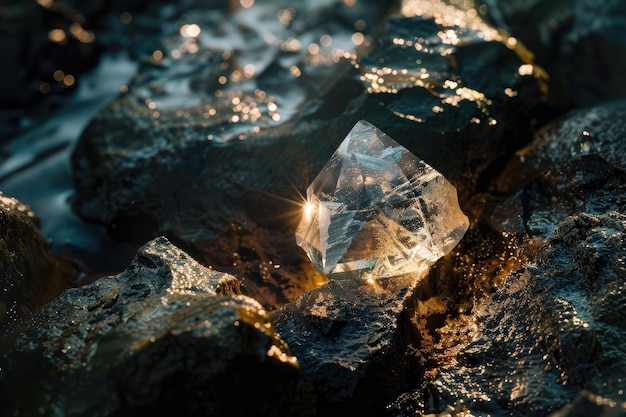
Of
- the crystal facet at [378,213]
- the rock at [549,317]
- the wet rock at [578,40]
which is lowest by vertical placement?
the wet rock at [578,40]

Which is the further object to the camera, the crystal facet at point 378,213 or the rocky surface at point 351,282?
the crystal facet at point 378,213

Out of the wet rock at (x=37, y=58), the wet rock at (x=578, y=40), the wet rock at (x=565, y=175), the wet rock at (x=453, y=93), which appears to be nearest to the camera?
the wet rock at (x=565, y=175)

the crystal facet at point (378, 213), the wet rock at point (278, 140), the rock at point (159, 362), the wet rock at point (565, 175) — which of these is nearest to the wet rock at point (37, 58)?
the wet rock at point (278, 140)

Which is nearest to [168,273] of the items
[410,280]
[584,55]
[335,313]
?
[335,313]

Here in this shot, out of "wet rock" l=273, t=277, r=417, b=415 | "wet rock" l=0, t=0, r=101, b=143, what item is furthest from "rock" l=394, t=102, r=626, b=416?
"wet rock" l=0, t=0, r=101, b=143

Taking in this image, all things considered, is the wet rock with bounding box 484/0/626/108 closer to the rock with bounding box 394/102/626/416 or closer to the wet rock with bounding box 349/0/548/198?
the wet rock with bounding box 349/0/548/198

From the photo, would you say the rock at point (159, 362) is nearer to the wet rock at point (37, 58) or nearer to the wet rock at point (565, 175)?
the wet rock at point (565, 175)

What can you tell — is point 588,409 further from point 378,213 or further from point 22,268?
point 22,268
